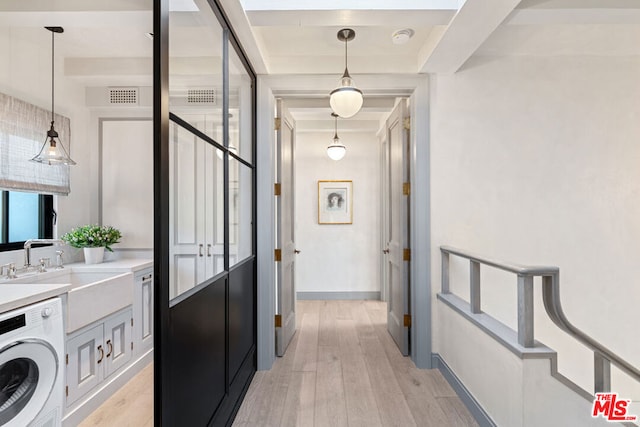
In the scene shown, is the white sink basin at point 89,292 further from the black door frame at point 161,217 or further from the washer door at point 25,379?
the black door frame at point 161,217

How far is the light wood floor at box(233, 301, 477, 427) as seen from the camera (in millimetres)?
2123

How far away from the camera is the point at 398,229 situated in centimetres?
325

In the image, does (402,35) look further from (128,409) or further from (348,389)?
(128,409)

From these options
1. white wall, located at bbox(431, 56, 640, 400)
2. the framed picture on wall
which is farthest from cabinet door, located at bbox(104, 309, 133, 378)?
the framed picture on wall

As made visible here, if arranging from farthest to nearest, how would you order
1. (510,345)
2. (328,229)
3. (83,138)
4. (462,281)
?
1. (328,229)
2. (83,138)
3. (462,281)
4. (510,345)

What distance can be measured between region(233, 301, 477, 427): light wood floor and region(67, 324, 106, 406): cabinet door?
3.48 ft

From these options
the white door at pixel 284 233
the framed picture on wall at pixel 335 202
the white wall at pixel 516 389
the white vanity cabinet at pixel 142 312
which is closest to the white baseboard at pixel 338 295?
the framed picture on wall at pixel 335 202

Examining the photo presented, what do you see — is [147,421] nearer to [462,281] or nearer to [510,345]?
[510,345]

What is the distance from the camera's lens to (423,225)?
2.82m

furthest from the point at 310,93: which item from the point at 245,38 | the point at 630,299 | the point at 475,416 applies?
the point at 630,299

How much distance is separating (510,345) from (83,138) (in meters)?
3.68

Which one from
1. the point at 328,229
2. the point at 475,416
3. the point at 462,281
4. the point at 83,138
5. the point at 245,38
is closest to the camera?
the point at 475,416

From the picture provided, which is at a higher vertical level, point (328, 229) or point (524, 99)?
point (524, 99)

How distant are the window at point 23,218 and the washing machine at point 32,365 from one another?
107 centimetres
